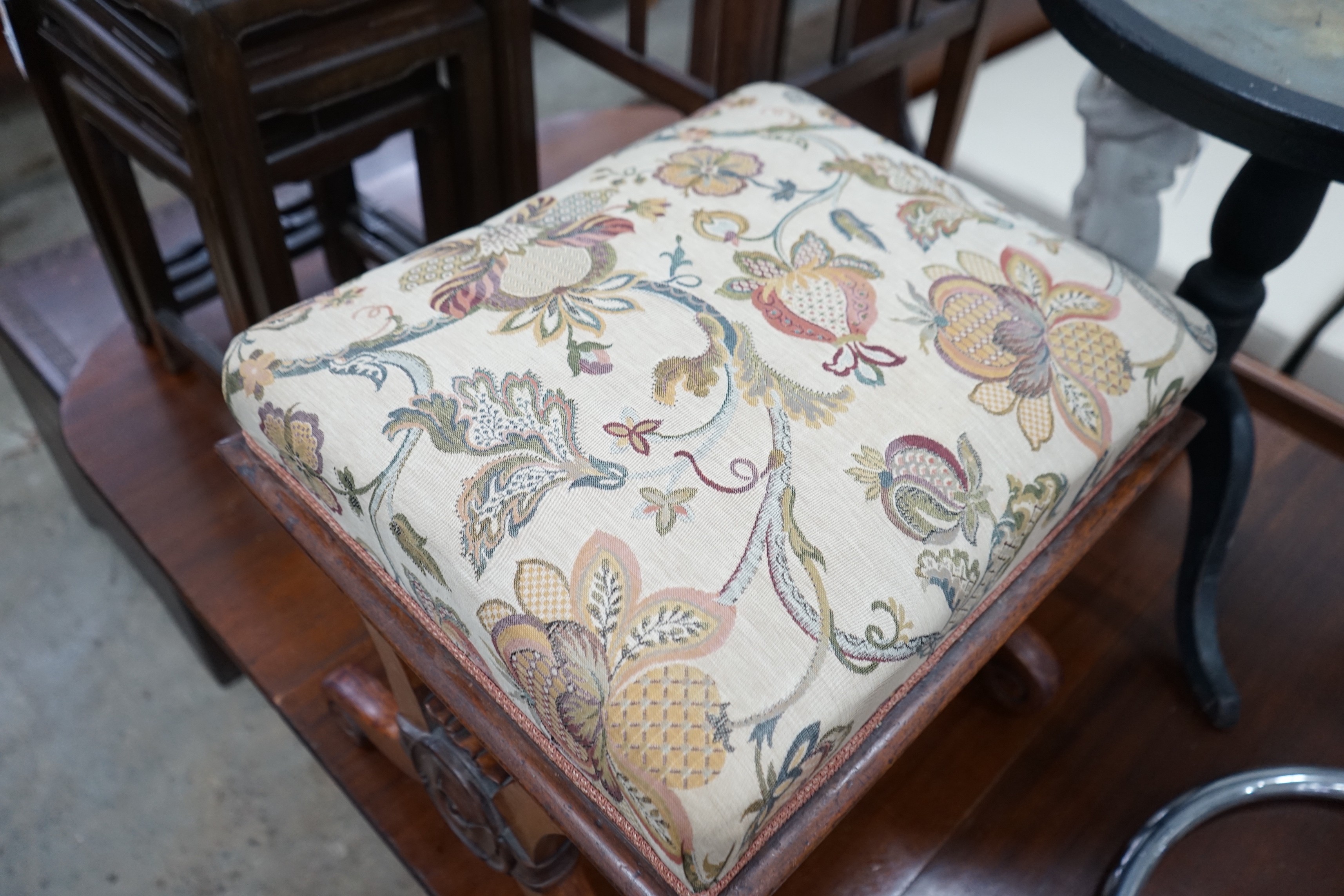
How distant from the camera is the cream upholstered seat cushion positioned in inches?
16.1

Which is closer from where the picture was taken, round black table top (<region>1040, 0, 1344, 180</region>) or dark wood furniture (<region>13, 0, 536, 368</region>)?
round black table top (<region>1040, 0, 1344, 180</region>)

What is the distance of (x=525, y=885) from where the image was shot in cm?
63

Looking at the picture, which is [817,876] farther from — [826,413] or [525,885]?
[826,413]

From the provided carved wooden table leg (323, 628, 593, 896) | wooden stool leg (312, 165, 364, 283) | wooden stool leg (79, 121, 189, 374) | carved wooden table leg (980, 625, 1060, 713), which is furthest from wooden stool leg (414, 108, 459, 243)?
carved wooden table leg (980, 625, 1060, 713)

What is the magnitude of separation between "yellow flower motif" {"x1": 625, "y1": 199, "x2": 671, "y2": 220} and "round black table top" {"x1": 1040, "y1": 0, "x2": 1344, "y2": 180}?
0.26 m

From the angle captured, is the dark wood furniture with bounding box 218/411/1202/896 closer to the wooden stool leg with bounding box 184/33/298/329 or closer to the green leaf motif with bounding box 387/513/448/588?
the green leaf motif with bounding box 387/513/448/588

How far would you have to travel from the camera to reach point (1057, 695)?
31.5 inches

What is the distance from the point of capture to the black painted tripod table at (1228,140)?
0.50m

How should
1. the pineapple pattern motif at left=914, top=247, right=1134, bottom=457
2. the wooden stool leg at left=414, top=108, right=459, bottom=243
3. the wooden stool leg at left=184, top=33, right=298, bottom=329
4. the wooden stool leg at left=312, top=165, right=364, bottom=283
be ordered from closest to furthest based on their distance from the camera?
the pineapple pattern motif at left=914, top=247, right=1134, bottom=457
the wooden stool leg at left=184, top=33, right=298, bottom=329
the wooden stool leg at left=414, top=108, right=459, bottom=243
the wooden stool leg at left=312, top=165, right=364, bottom=283

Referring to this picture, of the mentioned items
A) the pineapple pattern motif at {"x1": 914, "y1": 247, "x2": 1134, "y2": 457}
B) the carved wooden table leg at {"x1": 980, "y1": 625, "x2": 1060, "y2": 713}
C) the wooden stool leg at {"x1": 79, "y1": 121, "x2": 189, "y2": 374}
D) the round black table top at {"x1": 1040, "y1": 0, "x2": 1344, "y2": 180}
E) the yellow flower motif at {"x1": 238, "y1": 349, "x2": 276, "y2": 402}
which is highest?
the round black table top at {"x1": 1040, "y1": 0, "x2": 1344, "y2": 180}

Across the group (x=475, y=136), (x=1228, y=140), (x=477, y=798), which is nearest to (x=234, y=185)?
(x=475, y=136)

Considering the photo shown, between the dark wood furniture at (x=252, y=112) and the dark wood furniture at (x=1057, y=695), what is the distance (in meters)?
0.15

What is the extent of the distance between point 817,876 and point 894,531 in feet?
1.18

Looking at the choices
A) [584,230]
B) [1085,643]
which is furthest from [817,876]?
[584,230]
